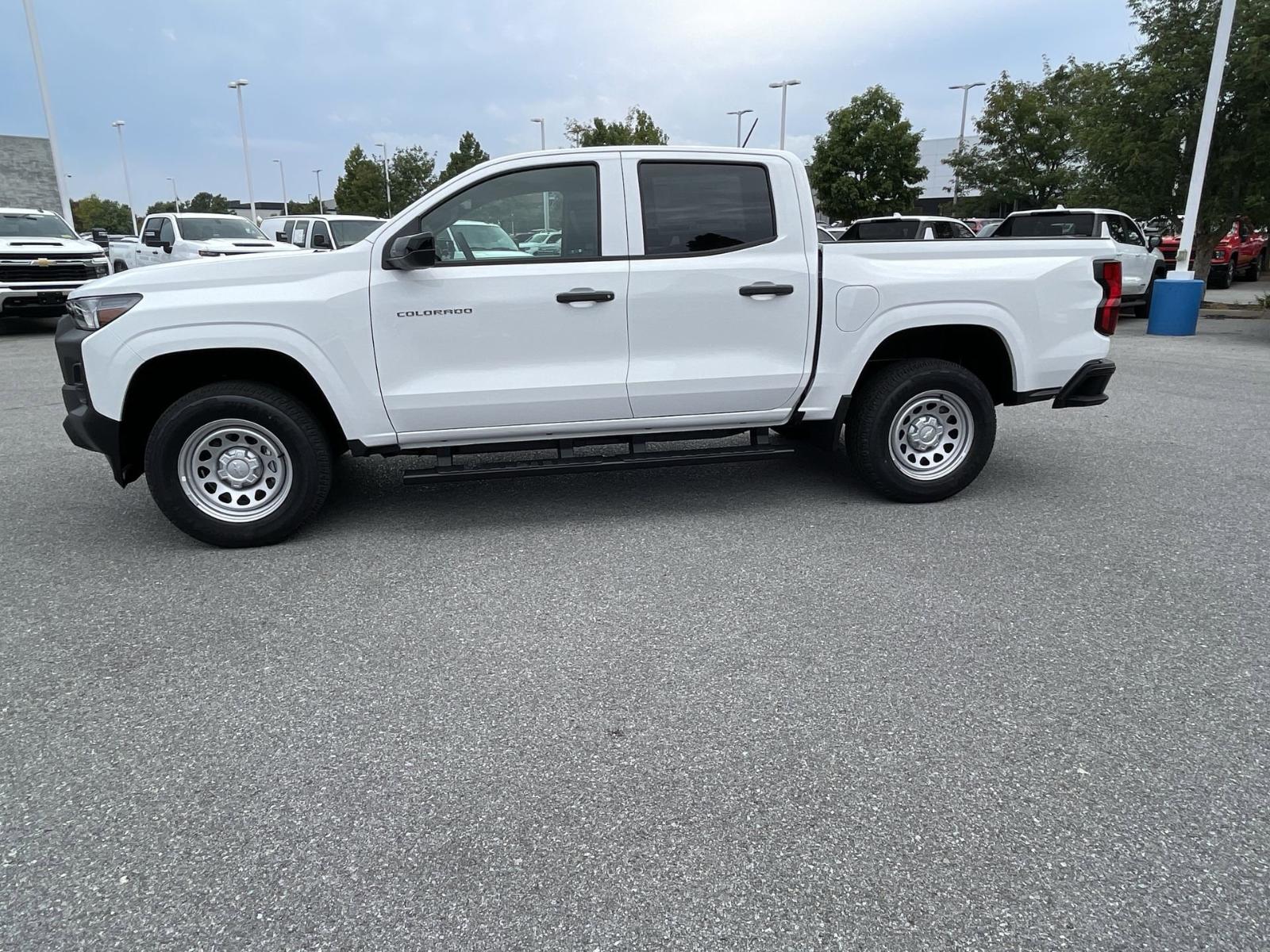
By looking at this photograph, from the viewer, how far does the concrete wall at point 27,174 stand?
2497cm

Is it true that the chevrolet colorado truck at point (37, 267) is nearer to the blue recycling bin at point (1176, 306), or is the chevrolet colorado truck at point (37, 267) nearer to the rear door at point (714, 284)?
the rear door at point (714, 284)

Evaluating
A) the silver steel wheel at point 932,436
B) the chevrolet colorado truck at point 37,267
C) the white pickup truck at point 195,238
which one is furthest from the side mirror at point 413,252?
the chevrolet colorado truck at point 37,267

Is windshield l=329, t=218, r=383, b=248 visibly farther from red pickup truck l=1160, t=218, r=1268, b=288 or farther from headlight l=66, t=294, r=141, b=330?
red pickup truck l=1160, t=218, r=1268, b=288

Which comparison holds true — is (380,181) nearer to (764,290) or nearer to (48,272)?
(48,272)

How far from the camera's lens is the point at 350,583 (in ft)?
14.4

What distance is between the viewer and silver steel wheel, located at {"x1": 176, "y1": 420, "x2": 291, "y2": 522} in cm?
474

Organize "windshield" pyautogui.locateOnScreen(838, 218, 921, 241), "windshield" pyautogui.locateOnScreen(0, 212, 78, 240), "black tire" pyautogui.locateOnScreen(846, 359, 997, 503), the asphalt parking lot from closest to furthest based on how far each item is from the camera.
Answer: the asphalt parking lot → "black tire" pyautogui.locateOnScreen(846, 359, 997, 503) → "windshield" pyautogui.locateOnScreen(838, 218, 921, 241) → "windshield" pyautogui.locateOnScreen(0, 212, 78, 240)

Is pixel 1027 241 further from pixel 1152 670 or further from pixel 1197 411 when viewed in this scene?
pixel 1197 411

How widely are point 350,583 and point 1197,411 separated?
753 centimetres

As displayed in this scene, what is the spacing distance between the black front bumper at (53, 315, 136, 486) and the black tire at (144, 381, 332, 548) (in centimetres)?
20

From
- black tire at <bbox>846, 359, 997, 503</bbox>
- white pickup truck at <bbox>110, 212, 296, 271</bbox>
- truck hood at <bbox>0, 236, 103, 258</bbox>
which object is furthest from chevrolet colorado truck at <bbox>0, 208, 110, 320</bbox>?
black tire at <bbox>846, 359, 997, 503</bbox>

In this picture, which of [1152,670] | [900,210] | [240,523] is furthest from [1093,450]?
[900,210]

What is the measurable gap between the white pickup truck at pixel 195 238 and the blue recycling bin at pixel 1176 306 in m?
14.4

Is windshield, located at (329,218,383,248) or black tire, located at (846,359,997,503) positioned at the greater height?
windshield, located at (329,218,383,248)
